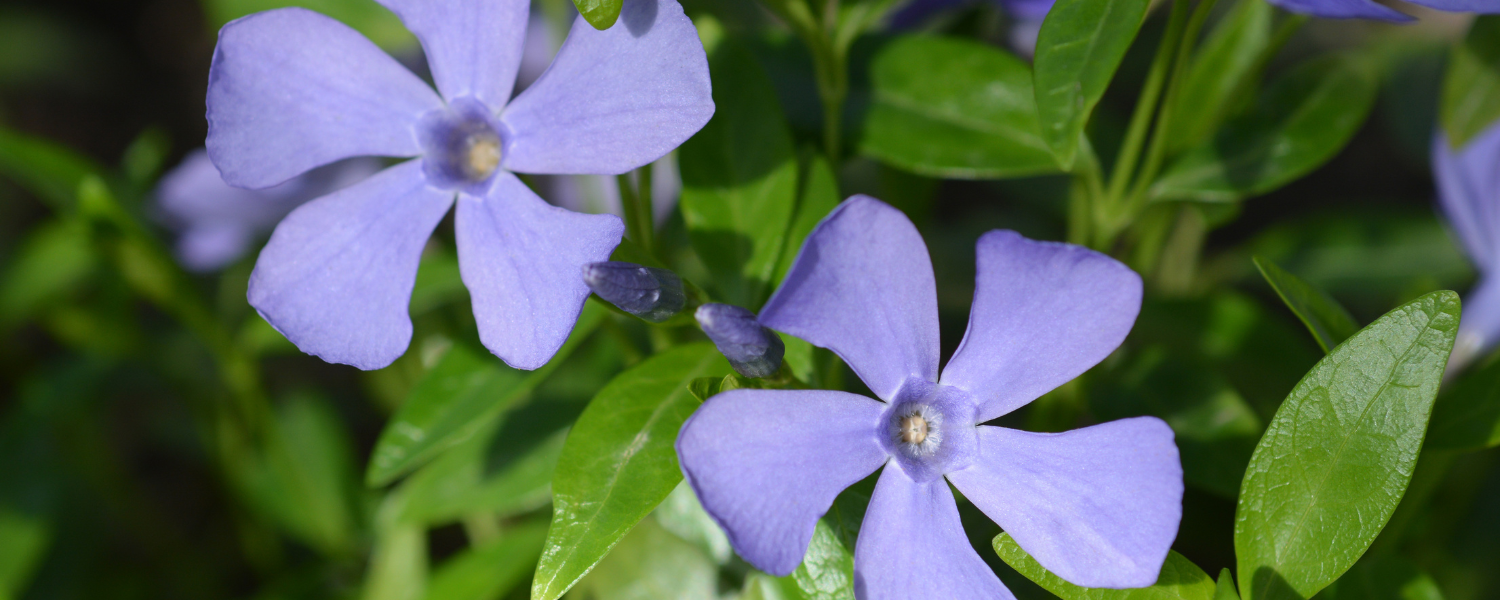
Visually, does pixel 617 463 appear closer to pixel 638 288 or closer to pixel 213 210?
pixel 638 288

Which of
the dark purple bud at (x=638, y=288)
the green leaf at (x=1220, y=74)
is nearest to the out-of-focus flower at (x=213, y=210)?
the dark purple bud at (x=638, y=288)

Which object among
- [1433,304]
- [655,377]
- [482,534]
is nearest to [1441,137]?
[1433,304]

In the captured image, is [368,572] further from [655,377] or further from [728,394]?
[728,394]

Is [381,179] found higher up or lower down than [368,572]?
higher up

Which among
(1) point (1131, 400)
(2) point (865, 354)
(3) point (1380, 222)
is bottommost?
(3) point (1380, 222)

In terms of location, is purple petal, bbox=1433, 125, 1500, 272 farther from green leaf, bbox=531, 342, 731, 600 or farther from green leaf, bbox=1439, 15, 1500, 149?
green leaf, bbox=531, 342, 731, 600
